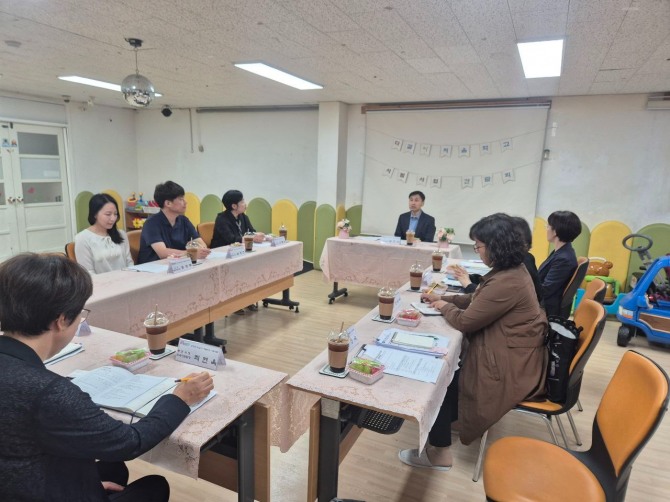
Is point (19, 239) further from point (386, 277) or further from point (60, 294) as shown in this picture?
point (60, 294)

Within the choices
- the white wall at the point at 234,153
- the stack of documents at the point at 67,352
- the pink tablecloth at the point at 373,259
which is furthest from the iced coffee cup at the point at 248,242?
the white wall at the point at 234,153

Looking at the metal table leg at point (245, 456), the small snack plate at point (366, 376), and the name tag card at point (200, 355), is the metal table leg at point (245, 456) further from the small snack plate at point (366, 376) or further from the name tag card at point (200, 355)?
the small snack plate at point (366, 376)

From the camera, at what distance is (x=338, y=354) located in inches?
58.0

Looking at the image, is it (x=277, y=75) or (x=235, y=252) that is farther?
(x=277, y=75)

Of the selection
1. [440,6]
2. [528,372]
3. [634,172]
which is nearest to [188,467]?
[528,372]

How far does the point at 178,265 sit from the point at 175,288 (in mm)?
179

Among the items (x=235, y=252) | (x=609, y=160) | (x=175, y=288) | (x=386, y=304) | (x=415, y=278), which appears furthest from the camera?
(x=609, y=160)

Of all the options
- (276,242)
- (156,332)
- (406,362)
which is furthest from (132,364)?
(276,242)

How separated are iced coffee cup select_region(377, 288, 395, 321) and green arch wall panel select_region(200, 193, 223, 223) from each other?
5676 millimetres

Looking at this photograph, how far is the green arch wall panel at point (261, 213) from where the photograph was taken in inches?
272

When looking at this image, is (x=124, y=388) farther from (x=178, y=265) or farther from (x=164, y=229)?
(x=164, y=229)

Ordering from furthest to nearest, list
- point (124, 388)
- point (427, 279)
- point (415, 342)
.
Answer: point (427, 279) → point (415, 342) → point (124, 388)

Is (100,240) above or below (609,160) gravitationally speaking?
below

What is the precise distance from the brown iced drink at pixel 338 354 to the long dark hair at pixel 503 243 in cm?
85
